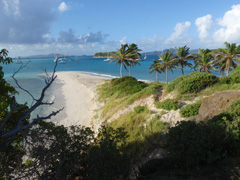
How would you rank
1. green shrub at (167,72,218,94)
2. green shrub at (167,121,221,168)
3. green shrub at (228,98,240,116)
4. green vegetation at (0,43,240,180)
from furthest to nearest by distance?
1. green shrub at (167,72,218,94)
2. green shrub at (228,98,240,116)
3. green shrub at (167,121,221,168)
4. green vegetation at (0,43,240,180)

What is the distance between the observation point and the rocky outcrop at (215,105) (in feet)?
34.3

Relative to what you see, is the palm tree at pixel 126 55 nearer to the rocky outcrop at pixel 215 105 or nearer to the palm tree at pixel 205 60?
the palm tree at pixel 205 60

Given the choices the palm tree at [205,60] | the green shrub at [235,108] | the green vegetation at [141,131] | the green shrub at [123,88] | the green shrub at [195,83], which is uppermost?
the palm tree at [205,60]

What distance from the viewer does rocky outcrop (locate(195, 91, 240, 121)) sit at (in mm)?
10453

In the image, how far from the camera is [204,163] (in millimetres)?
6520

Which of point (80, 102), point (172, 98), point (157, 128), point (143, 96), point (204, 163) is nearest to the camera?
point (204, 163)

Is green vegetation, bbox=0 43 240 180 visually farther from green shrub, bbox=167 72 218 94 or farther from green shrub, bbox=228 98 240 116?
green shrub, bbox=167 72 218 94

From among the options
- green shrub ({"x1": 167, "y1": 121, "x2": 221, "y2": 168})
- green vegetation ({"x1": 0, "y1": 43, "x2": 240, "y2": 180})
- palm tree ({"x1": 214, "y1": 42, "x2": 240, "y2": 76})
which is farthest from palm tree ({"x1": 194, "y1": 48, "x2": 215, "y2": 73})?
green shrub ({"x1": 167, "y1": 121, "x2": 221, "y2": 168})

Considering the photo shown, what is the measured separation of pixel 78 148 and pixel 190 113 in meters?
8.60

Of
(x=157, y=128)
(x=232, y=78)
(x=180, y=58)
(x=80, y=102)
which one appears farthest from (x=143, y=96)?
(x=180, y=58)

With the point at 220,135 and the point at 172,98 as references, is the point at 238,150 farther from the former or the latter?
the point at 172,98

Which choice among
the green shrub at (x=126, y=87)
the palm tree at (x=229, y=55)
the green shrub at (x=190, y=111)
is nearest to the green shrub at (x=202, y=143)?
the green shrub at (x=190, y=111)

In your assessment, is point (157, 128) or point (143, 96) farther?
point (143, 96)

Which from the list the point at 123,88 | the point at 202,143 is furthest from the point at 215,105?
the point at 123,88
